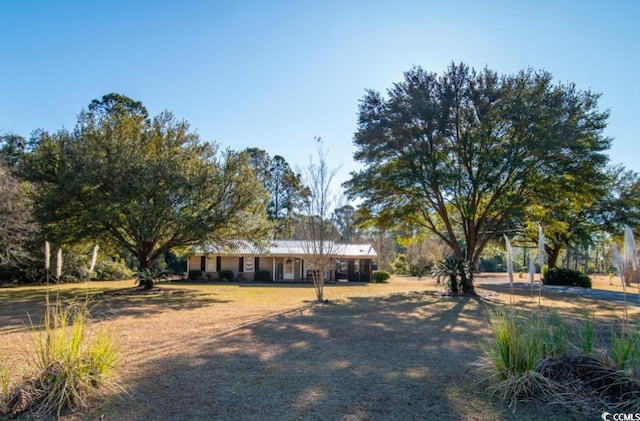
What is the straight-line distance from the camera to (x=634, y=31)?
9.08 metres

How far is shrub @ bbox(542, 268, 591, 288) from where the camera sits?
29569 millimetres

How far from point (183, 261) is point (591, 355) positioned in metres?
37.8

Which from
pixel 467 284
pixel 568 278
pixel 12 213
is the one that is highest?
pixel 12 213

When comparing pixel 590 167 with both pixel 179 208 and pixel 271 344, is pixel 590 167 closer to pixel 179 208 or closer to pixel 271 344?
pixel 271 344

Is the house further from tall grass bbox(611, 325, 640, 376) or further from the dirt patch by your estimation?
tall grass bbox(611, 325, 640, 376)

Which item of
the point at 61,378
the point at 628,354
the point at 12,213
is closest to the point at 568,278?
the point at 628,354

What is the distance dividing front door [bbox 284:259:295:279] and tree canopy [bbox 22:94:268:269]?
1312 cm

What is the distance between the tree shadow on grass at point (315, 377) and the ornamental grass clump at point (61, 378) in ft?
1.15

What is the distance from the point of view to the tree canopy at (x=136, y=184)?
56.0ft

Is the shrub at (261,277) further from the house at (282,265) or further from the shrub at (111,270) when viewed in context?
the shrub at (111,270)

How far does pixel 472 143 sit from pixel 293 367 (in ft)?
51.7

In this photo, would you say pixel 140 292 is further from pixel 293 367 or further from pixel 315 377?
pixel 315 377

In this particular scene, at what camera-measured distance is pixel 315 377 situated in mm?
5609

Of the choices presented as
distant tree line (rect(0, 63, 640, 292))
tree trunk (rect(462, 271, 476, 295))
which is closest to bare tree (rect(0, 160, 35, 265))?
distant tree line (rect(0, 63, 640, 292))
